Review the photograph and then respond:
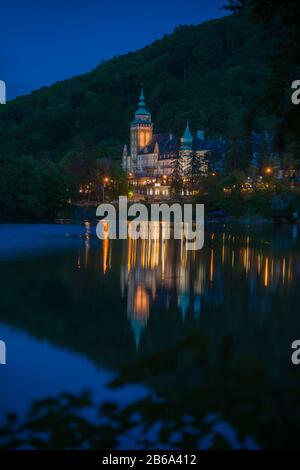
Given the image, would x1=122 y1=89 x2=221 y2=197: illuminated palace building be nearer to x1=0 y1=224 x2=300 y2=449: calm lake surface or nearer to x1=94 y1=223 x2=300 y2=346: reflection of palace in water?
x1=94 y1=223 x2=300 y2=346: reflection of palace in water

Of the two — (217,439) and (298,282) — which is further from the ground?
(217,439)

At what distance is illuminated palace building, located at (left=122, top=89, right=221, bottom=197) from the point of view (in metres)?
106

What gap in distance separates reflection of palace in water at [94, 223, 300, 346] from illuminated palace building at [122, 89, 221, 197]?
7078cm

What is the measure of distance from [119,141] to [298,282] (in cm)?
12715

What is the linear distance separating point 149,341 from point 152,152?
117 metres

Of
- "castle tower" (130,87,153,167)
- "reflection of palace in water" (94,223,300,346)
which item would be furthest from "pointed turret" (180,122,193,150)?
"reflection of palace in water" (94,223,300,346)

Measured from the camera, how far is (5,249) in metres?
25.2

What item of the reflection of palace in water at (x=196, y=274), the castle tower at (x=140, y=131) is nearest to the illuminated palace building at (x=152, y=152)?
the castle tower at (x=140, y=131)

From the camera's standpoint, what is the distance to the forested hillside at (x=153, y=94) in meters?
123

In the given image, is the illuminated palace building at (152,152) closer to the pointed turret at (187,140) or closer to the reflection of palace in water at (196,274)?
the pointed turret at (187,140)
